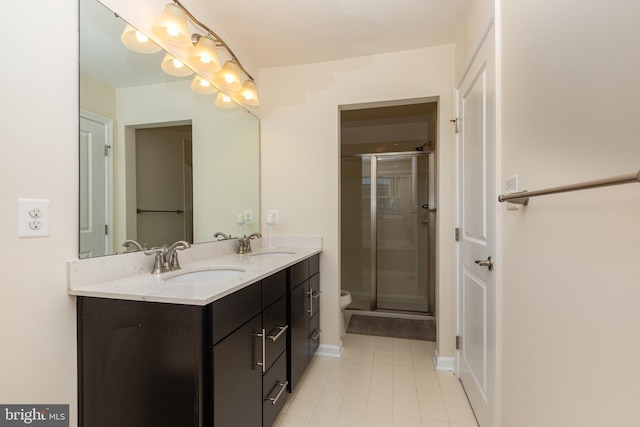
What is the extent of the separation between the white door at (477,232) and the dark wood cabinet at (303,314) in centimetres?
100

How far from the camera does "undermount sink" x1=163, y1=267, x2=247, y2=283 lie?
4.29ft

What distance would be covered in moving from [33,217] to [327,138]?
1753mm

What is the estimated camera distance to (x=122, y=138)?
1231 millimetres

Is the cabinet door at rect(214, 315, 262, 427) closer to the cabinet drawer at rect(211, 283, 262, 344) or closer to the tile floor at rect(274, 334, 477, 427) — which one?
the cabinet drawer at rect(211, 283, 262, 344)

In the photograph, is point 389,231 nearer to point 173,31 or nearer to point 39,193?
point 173,31

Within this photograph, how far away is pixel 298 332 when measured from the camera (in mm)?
1696

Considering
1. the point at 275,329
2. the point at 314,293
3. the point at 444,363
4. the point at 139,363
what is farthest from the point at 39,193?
the point at 444,363

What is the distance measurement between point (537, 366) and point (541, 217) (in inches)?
19.0

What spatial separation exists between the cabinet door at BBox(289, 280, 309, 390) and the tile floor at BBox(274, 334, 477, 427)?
155mm

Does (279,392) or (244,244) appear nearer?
(279,392)

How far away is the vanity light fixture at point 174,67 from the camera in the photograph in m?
1.43

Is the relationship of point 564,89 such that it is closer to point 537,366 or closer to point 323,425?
point 537,366

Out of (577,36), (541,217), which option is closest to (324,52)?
(577,36)

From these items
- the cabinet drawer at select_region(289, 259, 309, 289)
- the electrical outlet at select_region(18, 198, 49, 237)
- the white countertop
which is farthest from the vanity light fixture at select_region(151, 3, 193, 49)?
the cabinet drawer at select_region(289, 259, 309, 289)
